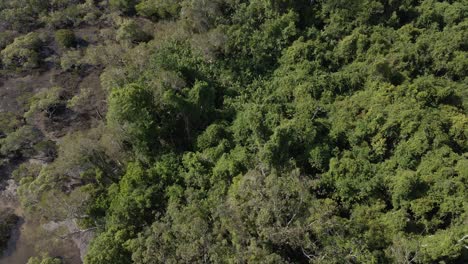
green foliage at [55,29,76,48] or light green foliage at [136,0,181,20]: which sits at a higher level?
light green foliage at [136,0,181,20]

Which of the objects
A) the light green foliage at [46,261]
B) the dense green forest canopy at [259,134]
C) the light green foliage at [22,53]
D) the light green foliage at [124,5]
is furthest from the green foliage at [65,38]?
the light green foliage at [46,261]

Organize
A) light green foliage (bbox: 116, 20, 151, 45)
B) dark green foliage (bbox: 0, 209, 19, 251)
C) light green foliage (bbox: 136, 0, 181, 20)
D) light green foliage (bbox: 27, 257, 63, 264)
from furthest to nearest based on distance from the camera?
light green foliage (bbox: 136, 0, 181, 20) → light green foliage (bbox: 116, 20, 151, 45) → dark green foliage (bbox: 0, 209, 19, 251) → light green foliage (bbox: 27, 257, 63, 264)

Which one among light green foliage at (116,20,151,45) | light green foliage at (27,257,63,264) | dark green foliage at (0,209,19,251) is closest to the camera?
light green foliage at (27,257,63,264)

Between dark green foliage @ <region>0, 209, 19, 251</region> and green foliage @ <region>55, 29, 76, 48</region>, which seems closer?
dark green foliage @ <region>0, 209, 19, 251</region>

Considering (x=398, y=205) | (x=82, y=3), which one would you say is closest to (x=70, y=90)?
(x=82, y=3)

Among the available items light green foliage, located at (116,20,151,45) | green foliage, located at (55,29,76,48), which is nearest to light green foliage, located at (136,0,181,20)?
light green foliage, located at (116,20,151,45)

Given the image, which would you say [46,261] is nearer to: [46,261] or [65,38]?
[46,261]

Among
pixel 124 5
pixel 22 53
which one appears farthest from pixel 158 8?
pixel 22 53

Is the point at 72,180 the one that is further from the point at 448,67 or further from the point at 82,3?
the point at 448,67

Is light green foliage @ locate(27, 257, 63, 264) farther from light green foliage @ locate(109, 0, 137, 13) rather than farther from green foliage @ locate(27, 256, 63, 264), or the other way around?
light green foliage @ locate(109, 0, 137, 13)
